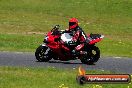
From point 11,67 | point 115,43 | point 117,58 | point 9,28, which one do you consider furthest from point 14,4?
point 11,67

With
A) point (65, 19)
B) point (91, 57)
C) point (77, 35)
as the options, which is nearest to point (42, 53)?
point (77, 35)

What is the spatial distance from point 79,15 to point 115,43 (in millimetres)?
19551

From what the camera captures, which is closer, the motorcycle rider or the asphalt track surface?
the asphalt track surface

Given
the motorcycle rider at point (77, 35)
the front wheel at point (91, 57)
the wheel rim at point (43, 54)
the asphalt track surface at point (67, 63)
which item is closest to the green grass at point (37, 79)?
the asphalt track surface at point (67, 63)

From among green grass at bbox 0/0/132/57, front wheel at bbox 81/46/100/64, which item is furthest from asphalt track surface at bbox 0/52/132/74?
green grass at bbox 0/0/132/57

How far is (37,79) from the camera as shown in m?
12.2

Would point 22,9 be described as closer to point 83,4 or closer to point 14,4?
point 14,4

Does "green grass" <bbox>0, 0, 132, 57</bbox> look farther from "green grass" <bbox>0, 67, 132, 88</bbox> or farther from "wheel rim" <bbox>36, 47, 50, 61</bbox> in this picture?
"green grass" <bbox>0, 67, 132, 88</bbox>

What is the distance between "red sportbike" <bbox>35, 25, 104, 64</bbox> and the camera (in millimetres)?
17312

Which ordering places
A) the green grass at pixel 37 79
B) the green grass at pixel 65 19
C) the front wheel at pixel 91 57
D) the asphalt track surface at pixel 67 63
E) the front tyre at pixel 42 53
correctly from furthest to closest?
the green grass at pixel 65 19 → the front tyre at pixel 42 53 → the front wheel at pixel 91 57 → the asphalt track surface at pixel 67 63 → the green grass at pixel 37 79

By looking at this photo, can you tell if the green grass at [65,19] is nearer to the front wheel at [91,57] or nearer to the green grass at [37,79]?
the front wheel at [91,57]

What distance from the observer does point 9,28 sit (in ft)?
109

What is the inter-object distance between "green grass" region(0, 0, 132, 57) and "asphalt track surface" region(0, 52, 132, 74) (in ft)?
12.7

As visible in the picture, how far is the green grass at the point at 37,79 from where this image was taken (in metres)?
11.2
